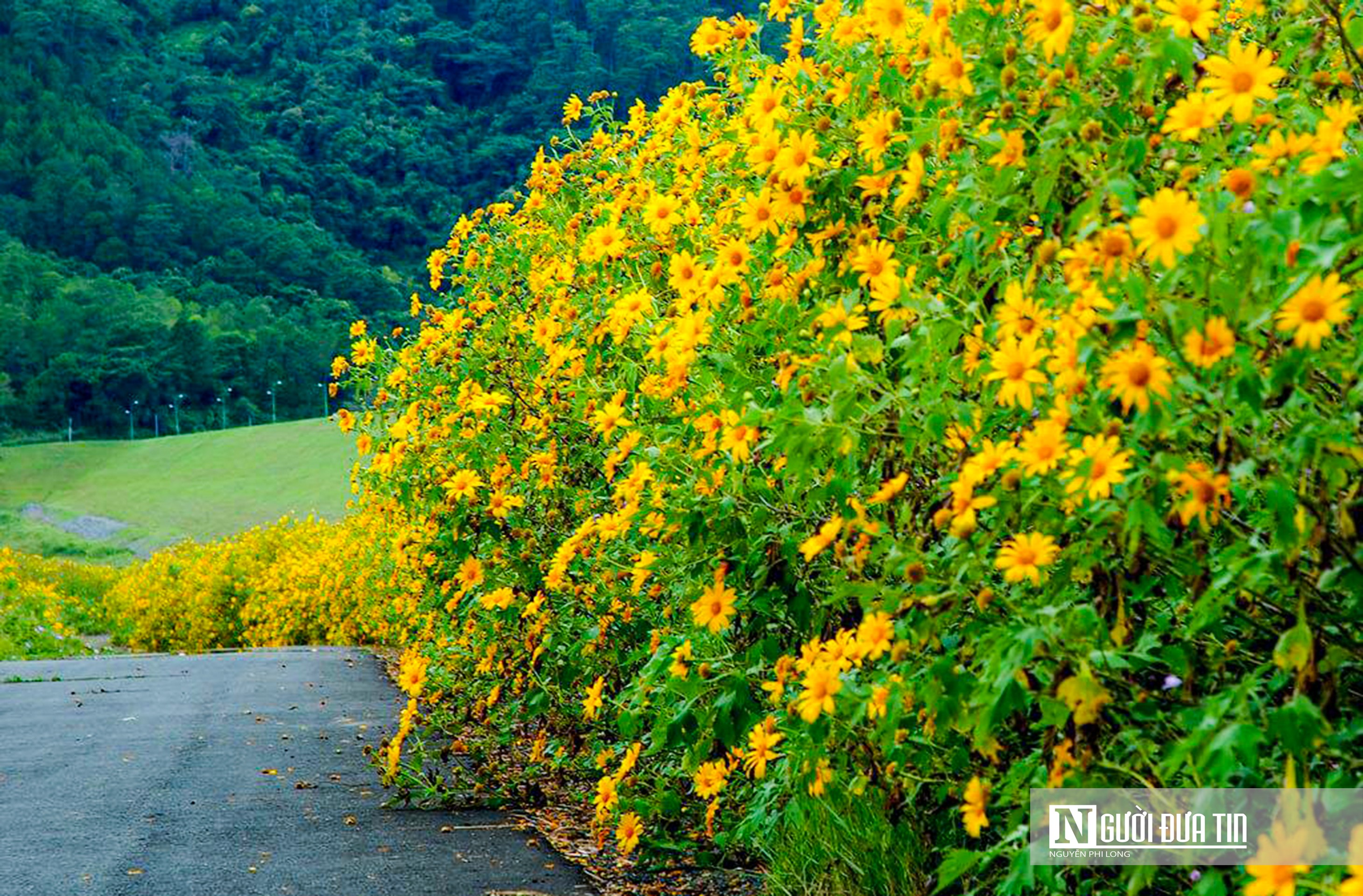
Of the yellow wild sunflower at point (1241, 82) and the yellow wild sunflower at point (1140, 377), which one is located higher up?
the yellow wild sunflower at point (1241, 82)

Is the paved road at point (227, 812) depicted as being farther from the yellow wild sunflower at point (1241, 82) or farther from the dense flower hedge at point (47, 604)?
the dense flower hedge at point (47, 604)

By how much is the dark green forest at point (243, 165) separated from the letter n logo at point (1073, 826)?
56060mm

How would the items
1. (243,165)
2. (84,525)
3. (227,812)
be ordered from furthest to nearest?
(243,165) < (84,525) < (227,812)

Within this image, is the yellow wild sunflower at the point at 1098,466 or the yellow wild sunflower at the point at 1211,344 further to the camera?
the yellow wild sunflower at the point at 1098,466

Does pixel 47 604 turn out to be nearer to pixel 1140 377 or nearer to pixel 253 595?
pixel 253 595

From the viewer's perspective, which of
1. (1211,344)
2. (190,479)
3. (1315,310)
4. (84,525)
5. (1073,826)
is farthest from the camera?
(190,479)

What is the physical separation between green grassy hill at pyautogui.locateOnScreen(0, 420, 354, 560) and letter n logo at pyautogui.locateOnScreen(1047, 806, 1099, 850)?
32916 mm

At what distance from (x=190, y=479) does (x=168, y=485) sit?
75 centimetres

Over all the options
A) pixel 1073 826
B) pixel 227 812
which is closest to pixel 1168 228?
pixel 1073 826

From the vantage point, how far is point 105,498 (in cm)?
4556

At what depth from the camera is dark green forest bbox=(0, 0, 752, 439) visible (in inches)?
2547

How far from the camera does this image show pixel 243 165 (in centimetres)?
7444

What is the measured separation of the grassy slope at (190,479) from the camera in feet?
127

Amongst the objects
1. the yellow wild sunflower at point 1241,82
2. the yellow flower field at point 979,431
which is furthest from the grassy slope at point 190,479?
the yellow wild sunflower at point 1241,82
